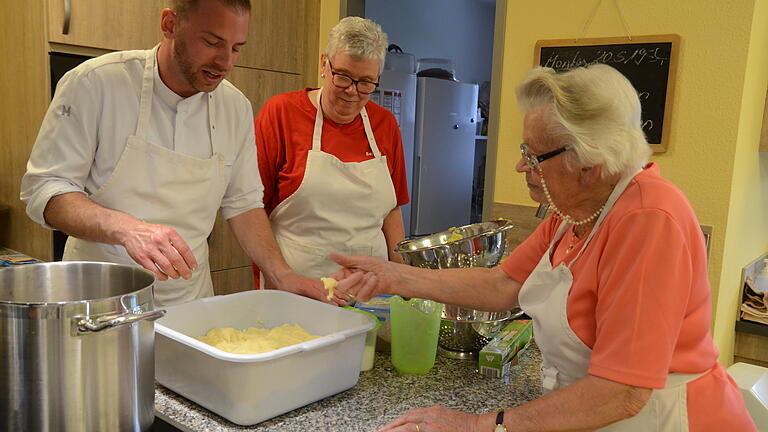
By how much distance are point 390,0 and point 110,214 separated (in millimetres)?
4575

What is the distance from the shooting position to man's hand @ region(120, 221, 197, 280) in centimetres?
113

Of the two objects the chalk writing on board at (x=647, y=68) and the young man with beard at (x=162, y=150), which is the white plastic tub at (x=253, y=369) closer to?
the young man with beard at (x=162, y=150)

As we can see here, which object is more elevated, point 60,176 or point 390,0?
point 390,0

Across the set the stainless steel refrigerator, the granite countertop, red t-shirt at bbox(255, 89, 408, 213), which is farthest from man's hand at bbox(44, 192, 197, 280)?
the stainless steel refrigerator

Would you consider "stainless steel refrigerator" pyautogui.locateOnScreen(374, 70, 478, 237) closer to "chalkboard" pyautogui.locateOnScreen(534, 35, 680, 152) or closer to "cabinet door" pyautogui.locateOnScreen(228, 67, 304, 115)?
"cabinet door" pyautogui.locateOnScreen(228, 67, 304, 115)

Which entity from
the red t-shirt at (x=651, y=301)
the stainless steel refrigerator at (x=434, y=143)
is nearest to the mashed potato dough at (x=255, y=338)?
the red t-shirt at (x=651, y=301)

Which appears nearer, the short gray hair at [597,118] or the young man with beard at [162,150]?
the short gray hair at [597,118]

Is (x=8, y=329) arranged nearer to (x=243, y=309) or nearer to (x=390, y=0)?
(x=243, y=309)

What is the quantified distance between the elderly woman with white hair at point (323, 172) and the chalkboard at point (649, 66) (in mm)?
845

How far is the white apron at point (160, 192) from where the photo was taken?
5.18 ft

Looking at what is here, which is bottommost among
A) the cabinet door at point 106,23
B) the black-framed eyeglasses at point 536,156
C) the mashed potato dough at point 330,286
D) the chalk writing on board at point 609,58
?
the mashed potato dough at point 330,286

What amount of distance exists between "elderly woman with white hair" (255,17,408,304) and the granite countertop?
76 cm

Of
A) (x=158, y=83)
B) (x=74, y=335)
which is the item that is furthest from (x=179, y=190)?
(x=74, y=335)

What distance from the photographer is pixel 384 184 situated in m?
2.24
